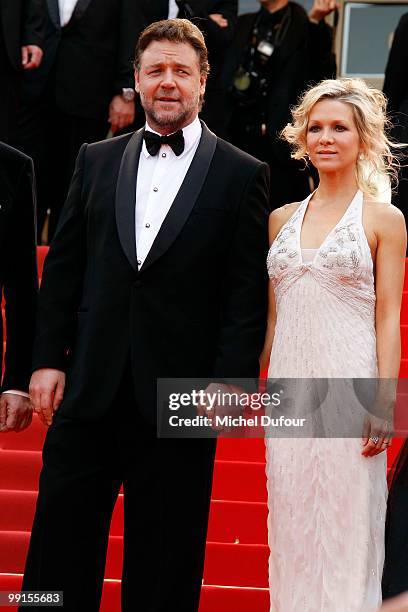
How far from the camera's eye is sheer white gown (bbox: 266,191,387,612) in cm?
365

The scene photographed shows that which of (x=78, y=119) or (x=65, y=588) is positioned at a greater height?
(x=78, y=119)

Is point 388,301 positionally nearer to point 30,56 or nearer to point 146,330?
point 146,330

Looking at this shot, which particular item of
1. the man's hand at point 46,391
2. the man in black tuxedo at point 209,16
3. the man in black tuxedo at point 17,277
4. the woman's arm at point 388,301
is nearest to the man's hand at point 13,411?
the man in black tuxedo at point 17,277

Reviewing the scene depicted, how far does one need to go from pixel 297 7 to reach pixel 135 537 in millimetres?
4010

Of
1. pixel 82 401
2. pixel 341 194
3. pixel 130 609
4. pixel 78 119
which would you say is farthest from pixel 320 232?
pixel 78 119

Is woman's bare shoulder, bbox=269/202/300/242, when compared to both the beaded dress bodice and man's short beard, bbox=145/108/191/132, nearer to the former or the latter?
the beaded dress bodice

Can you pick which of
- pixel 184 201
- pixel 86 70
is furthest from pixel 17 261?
pixel 86 70

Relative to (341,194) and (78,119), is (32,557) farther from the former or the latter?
(78,119)

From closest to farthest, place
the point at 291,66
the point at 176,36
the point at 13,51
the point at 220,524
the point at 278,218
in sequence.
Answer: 1. the point at 176,36
2. the point at 278,218
3. the point at 220,524
4. the point at 13,51
5. the point at 291,66

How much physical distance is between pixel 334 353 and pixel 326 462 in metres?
0.33

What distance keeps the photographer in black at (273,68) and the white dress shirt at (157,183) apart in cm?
291

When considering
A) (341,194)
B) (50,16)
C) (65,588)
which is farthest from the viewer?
(50,16)

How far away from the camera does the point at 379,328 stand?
3746 mm

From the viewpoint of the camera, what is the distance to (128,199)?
3.75m
